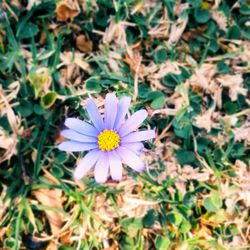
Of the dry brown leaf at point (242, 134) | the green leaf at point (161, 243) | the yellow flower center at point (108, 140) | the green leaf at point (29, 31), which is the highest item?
the green leaf at point (29, 31)

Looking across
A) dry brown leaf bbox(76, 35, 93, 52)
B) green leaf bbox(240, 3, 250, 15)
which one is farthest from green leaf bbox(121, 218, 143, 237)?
green leaf bbox(240, 3, 250, 15)

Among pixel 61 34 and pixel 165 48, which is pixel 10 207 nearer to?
pixel 61 34

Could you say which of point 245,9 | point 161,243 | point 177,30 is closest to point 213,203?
point 161,243

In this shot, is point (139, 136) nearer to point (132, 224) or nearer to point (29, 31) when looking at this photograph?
point (132, 224)

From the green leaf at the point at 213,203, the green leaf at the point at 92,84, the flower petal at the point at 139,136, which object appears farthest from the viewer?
the green leaf at the point at 213,203

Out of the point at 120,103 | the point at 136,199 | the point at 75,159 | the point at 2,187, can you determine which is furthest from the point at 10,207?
the point at 120,103

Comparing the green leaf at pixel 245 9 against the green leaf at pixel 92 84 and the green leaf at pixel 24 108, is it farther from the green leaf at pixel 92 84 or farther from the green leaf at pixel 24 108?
the green leaf at pixel 24 108

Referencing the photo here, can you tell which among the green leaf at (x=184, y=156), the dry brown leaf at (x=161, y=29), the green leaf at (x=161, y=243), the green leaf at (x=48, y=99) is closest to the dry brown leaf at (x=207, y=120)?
the green leaf at (x=184, y=156)
